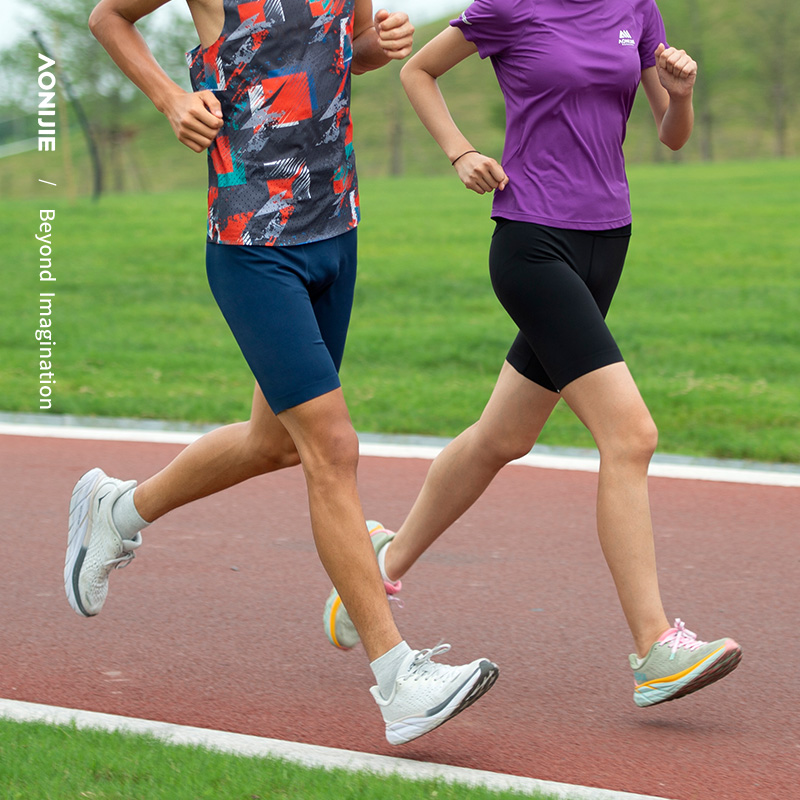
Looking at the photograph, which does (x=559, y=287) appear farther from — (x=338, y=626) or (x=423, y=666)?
(x=338, y=626)

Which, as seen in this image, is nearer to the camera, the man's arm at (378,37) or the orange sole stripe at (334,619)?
the man's arm at (378,37)

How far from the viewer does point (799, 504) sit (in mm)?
5711

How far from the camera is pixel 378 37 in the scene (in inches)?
146

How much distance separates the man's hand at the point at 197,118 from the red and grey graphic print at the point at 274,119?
92mm

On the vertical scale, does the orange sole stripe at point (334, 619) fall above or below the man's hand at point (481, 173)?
below

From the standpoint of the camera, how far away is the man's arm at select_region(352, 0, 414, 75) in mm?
3598

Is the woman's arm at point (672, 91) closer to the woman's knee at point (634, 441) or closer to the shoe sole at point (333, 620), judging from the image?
the woman's knee at point (634, 441)

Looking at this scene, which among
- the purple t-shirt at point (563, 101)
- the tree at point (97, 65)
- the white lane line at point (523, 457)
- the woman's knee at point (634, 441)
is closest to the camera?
the woman's knee at point (634, 441)

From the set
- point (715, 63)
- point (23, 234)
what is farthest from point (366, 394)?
point (715, 63)

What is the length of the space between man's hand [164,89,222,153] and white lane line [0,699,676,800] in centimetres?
142

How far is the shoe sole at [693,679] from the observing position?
329cm

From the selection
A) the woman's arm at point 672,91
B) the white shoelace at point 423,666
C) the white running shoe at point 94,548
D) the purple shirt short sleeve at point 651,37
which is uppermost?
the purple shirt short sleeve at point 651,37

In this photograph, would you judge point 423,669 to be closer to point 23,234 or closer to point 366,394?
point 366,394

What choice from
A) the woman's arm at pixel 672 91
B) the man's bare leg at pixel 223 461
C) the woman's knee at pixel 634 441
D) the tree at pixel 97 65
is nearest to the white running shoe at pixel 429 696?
the woman's knee at pixel 634 441
